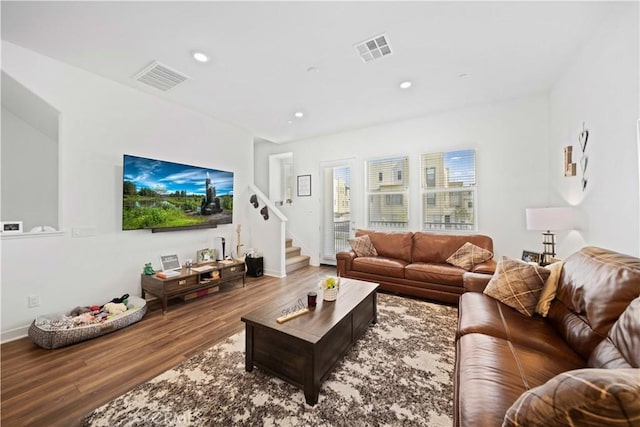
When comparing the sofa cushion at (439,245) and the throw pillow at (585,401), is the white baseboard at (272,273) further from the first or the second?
the throw pillow at (585,401)

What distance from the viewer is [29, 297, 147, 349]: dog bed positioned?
2.17 metres

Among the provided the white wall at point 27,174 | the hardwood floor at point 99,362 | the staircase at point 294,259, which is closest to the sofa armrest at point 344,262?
the staircase at point 294,259

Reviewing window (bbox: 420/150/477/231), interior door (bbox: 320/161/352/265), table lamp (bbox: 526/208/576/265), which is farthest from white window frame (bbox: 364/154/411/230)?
table lamp (bbox: 526/208/576/265)

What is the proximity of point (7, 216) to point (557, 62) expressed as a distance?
6528mm

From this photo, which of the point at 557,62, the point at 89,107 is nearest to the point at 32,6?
the point at 89,107

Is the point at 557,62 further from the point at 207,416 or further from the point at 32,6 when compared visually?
the point at 32,6

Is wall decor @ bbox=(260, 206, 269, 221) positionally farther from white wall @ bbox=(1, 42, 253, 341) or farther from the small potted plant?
the small potted plant

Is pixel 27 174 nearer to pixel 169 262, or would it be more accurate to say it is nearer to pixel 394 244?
pixel 169 262

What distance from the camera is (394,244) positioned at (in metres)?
3.96

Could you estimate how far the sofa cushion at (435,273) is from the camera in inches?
121

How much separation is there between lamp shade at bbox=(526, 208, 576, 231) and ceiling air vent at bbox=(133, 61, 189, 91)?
14.4 ft

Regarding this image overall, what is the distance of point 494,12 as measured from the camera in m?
2.01

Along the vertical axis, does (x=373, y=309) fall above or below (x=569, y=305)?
below

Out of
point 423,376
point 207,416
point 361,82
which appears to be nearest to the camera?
point 207,416
